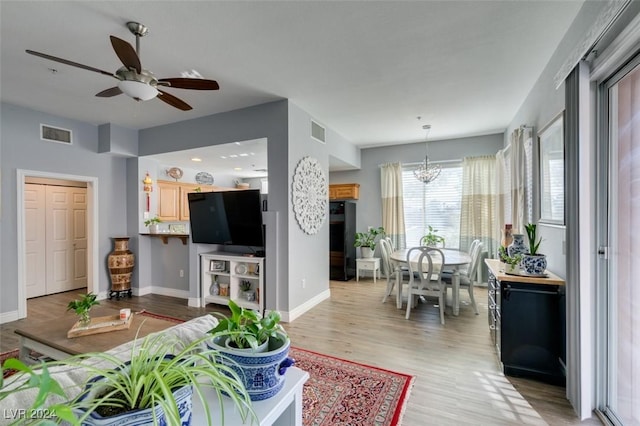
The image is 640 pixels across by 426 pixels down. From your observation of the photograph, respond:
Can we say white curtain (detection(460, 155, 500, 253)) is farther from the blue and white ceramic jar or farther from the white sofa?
the white sofa

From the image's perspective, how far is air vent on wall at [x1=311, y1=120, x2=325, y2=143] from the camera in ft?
14.0

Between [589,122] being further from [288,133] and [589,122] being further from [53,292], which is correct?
[53,292]

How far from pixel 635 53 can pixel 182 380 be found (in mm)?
2678

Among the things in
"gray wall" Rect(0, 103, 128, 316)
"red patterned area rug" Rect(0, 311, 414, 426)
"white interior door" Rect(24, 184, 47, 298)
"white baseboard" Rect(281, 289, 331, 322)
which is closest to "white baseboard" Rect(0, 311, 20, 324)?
"gray wall" Rect(0, 103, 128, 316)

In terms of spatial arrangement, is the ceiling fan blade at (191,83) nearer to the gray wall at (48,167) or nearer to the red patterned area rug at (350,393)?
→ the red patterned area rug at (350,393)

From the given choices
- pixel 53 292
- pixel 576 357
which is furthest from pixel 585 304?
pixel 53 292

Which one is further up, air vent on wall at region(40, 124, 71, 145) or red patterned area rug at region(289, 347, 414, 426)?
air vent on wall at region(40, 124, 71, 145)

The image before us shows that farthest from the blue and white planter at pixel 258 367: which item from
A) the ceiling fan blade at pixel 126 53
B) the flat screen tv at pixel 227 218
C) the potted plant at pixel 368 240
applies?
the potted plant at pixel 368 240

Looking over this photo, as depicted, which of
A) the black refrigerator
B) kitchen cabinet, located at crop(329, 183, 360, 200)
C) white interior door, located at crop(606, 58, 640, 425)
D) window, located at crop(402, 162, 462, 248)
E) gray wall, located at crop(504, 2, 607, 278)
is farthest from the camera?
kitchen cabinet, located at crop(329, 183, 360, 200)

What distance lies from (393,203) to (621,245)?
13.5ft

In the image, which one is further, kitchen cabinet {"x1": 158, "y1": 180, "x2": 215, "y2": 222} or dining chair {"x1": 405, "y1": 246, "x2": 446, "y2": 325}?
kitchen cabinet {"x1": 158, "y1": 180, "x2": 215, "y2": 222}

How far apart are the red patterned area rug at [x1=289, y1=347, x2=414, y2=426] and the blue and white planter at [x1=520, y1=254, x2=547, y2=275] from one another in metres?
1.33

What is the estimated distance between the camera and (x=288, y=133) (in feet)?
11.7

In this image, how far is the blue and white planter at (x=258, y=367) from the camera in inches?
34.8
